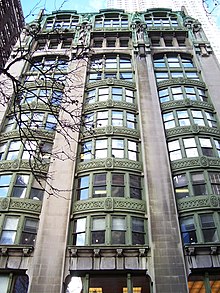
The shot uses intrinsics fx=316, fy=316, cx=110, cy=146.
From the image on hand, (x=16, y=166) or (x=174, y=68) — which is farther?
(x=174, y=68)

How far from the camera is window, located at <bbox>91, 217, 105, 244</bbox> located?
57.4ft

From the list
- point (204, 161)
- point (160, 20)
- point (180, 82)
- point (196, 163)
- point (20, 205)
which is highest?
point (160, 20)

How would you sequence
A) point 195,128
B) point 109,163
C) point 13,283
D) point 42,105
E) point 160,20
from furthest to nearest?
point 160,20
point 42,105
point 195,128
point 109,163
point 13,283

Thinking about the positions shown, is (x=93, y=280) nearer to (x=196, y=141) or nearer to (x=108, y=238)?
(x=108, y=238)

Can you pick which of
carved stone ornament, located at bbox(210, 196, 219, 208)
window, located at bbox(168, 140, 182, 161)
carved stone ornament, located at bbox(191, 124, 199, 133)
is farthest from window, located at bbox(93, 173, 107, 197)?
carved stone ornament, located at bbox(191, 124, 199, 133)

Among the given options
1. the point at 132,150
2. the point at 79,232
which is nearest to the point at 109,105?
the point at 132,150

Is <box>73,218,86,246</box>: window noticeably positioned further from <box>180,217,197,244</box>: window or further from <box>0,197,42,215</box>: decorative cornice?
<box>180,217,197,244</box>: window

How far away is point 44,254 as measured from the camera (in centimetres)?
1631

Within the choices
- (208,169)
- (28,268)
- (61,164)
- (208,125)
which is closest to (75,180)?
(61,164)

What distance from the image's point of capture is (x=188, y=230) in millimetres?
18266

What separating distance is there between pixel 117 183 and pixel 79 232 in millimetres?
3925

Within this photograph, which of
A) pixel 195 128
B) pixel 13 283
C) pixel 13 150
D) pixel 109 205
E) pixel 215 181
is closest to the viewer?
pixel 13 283

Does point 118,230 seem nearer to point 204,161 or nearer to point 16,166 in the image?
point 204,161

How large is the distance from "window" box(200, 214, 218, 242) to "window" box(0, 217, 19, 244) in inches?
423
